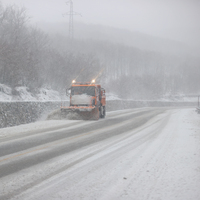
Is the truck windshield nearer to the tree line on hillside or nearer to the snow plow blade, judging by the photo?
the snow plow blade

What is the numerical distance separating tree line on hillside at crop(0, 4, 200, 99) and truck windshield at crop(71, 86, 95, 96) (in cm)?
719

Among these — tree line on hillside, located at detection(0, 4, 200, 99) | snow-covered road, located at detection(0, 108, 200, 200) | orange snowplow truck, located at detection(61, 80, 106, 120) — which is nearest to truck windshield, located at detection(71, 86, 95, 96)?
orange snowplow truck, located at detection(61, 80, 106, 120)

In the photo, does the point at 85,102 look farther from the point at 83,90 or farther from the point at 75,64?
the point at 75,64

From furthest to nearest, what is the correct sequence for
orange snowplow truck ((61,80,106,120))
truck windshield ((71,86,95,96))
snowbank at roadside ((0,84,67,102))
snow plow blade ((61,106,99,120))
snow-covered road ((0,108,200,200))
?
1. snowbank at roadside ((0,84,67,102))
2. truck windshield ((71,86,95,96))
3. orange snowplow truck ((61,80,106,120))
4. snow plow blade ((61,106,99,120))
5. snow-covered road ((0,108,200,200))

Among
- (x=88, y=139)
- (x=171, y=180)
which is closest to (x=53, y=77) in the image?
(x=88, y=139)

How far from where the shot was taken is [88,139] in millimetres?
9086

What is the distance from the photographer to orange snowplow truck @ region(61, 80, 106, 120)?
16641mm

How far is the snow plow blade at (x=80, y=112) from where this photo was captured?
16.5 meters

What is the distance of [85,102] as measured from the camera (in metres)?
17.2

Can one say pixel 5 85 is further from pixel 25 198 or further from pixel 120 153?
pixel 25 198

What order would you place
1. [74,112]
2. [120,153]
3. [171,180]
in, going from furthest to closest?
[74,112] → [120,153] → [171,180]

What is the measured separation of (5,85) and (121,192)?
2441 centimetres

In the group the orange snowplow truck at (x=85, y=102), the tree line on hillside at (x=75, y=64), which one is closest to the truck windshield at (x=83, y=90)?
the orange snowplow truck at (x=85, y=102)

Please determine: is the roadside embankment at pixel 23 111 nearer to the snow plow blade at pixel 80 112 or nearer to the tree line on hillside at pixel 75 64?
the snow plow blade at pixel 80 112
